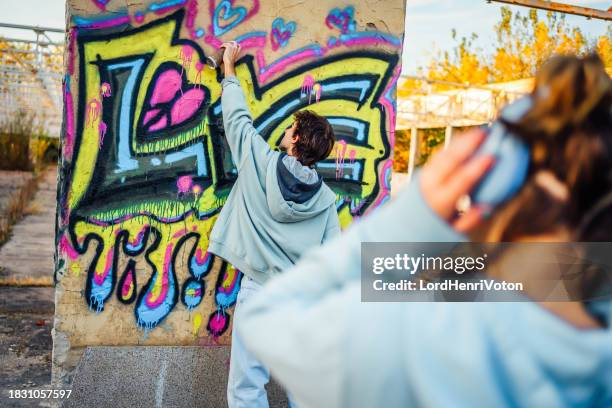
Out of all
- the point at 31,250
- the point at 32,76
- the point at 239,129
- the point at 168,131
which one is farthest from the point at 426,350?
the point at 32,76

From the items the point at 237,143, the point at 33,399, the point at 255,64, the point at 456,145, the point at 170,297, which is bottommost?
the point at 33,399

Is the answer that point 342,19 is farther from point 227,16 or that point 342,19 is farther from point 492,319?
point 492,319

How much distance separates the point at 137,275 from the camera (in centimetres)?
429

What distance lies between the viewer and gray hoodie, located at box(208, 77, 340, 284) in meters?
3.54

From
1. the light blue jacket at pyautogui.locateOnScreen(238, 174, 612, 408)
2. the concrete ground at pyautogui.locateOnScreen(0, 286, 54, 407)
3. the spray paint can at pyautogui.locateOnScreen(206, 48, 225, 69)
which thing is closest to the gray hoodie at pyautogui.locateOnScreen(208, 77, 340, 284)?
the spray paint can at pyautogui.locateOnScreen(206, 48, 225, 69)

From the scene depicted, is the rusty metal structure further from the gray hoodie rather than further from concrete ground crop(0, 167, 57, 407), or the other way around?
concrete ground crop(0, 167, 57, 407)

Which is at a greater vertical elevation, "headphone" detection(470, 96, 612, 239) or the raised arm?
the raised arm

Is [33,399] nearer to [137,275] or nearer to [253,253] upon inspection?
[137,275]

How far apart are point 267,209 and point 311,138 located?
1.61ft

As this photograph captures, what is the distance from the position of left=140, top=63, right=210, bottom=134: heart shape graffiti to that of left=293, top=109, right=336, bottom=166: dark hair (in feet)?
3.29

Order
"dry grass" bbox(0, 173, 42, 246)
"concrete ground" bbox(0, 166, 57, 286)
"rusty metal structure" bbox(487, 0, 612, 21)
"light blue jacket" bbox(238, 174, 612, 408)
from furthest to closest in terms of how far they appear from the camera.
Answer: "dry grass" bbox(0, 173, 42, 246) < "concrete ground" bbox(0, 166, 57, 286) < "rusty metal structure" bbox(487, 0, 612, 21) < "light blue jacket" bbox(238, 174, 612, 408)

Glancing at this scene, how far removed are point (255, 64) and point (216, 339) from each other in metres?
2.00

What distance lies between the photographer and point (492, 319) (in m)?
0.99

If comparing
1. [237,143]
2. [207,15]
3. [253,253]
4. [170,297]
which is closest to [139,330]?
[170,297]
